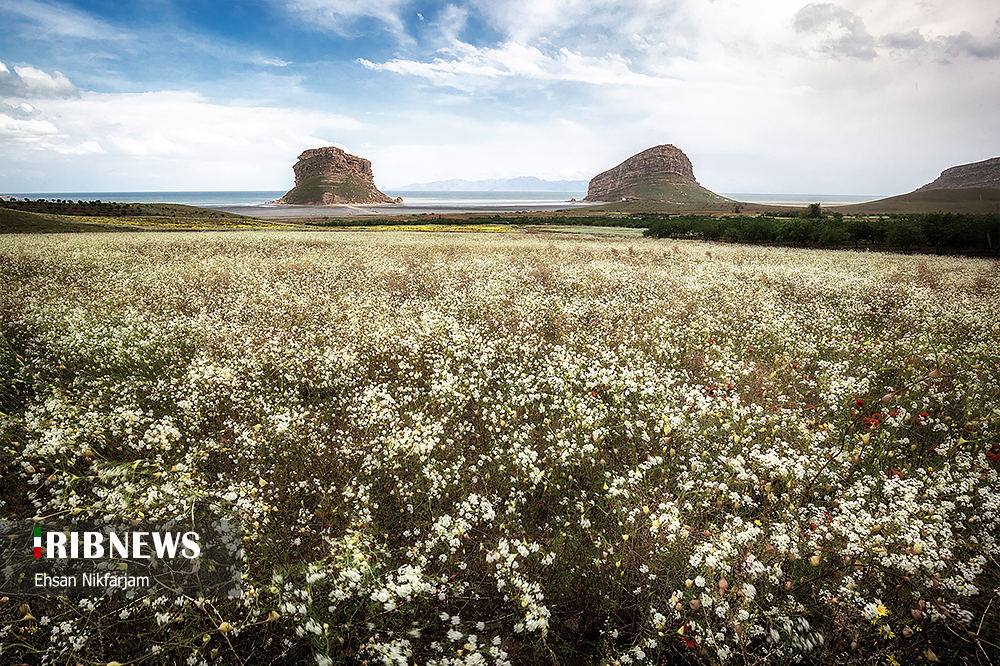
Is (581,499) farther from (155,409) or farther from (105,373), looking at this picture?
(105,373)

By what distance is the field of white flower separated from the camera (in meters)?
3.41

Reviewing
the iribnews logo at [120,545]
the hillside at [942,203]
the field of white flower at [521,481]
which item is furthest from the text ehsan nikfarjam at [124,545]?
the hillside at [942,203]

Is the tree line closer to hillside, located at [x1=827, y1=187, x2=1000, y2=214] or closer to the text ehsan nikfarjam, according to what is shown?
the text ehsan nikfarjam

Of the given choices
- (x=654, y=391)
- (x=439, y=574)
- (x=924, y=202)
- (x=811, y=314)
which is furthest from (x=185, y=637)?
(x=924, y=202)

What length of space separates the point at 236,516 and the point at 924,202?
23223cm

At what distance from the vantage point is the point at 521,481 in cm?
503

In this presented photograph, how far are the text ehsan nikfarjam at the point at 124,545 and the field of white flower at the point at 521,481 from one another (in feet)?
0.84

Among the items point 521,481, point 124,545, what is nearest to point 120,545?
point 124,545

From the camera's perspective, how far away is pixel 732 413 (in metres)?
5.77

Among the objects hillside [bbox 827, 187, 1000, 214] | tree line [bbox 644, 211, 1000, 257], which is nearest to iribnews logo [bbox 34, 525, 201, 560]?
tree line [bbox 644, 211, 1000, 257]

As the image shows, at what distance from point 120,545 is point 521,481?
13.6 ft

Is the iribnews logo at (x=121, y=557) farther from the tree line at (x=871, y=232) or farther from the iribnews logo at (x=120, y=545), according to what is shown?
the tree line at (x=871, y=232)

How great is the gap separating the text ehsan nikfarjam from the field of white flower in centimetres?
26

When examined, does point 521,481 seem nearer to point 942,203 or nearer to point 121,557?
point 121,557
